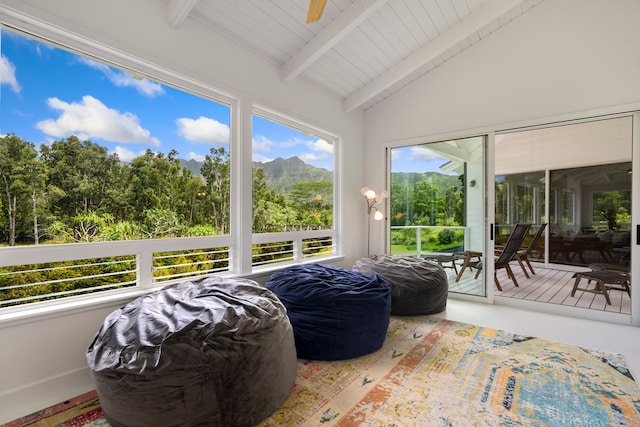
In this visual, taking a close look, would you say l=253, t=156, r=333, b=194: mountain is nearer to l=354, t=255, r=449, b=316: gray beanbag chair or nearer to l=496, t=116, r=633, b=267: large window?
l=354, t=255, r=449, b=316: gray beanbag chair

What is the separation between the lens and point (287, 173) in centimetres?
381

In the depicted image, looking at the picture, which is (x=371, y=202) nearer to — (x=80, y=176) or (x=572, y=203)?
(x=572, y=203)

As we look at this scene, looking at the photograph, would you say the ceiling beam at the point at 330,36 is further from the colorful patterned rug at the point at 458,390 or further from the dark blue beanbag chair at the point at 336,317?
the colorful patterned rug at the point at 458,390

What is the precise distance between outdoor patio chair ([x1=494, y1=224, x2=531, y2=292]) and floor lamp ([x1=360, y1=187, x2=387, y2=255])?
1.67 m

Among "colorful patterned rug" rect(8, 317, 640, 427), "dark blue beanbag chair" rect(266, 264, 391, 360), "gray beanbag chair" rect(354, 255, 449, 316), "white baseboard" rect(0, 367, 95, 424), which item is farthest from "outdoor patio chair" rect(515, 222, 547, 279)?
"white baseboard" rect(0, 367, 95, 424)

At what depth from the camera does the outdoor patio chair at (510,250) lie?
4.33 m

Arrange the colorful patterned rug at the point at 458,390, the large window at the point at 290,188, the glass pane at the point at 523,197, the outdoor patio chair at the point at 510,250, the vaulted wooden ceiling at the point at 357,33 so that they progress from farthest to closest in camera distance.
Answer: the glass pane at the point at 523,197
the outdoor patio chair at the point at 510,250
the large window at the point at 290,188
the vaulted wooden ceiling at the point at 357,33
the colorful patterned rug at the point at 458,390

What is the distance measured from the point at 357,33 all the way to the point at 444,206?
7.88 feet

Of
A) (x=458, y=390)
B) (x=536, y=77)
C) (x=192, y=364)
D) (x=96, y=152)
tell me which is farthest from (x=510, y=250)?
(x=96, y=152)

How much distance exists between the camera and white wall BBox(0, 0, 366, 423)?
1841mm

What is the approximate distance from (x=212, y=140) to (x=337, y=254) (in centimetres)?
236

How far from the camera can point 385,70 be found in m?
4.11

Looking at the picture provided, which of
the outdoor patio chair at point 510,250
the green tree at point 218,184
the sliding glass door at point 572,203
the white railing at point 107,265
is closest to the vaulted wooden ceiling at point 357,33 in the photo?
the green tree at point 218,184

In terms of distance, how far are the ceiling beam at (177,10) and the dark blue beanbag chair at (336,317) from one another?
89.2 inches
